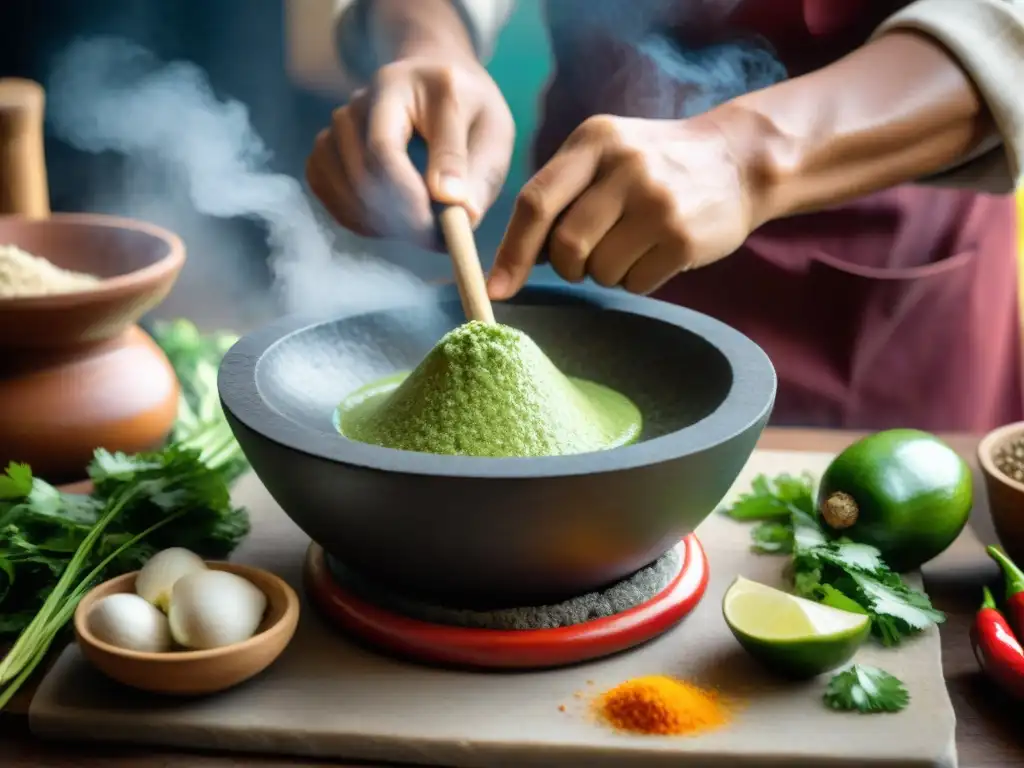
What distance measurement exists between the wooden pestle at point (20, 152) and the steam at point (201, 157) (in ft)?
0.71

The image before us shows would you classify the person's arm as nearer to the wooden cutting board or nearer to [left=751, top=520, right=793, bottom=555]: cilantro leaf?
[left=751, top=520, right=793, bottom=555]: cilantro leaf

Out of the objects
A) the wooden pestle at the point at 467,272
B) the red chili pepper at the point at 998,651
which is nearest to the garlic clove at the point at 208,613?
the wooden pestle at the point at 467,272

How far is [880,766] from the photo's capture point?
907 mm

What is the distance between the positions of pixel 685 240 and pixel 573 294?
0.18 meters

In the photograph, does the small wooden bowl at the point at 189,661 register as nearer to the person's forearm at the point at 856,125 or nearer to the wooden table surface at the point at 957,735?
the wooden table surface at the point at 957,735

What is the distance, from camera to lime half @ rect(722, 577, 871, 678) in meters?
0.97

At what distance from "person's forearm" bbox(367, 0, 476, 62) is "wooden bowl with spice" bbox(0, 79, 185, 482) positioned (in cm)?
46

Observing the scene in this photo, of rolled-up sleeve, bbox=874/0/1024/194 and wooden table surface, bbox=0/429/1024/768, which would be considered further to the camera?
rolled-up sleeve, bbox=874/0/1024/194

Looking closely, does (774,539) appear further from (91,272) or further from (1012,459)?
(91,272)

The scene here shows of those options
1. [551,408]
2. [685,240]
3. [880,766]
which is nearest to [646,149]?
[685,240]

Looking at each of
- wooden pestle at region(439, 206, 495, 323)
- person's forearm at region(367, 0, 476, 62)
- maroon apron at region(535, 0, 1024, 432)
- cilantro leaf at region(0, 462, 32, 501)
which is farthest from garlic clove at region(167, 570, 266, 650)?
maroon apron at region(535, 0, 1024, 432)

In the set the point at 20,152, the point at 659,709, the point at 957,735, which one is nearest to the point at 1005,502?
the point at 957,735

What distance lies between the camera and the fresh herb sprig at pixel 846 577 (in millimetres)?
1074

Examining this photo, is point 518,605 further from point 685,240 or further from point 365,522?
point 685,240
